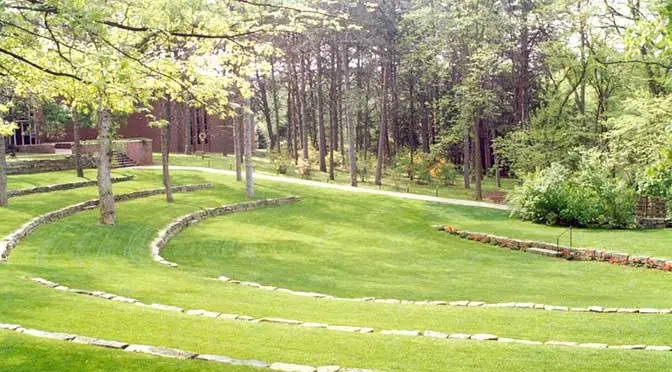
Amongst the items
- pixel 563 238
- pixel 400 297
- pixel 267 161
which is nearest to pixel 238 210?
pixel 563 238

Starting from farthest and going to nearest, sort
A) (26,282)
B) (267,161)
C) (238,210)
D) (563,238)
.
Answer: (267,161) → (238,210) → (563,238) → (26,282)

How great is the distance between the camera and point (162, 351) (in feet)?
25.0

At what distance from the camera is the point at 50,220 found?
70.6 feet

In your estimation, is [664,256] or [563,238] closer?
[664,256]

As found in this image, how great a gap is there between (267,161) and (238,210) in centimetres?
2880

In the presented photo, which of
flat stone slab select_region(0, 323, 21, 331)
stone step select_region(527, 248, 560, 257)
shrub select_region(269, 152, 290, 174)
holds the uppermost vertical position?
shrub select_region(269, 152, 290, 174)

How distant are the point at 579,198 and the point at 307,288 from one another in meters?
16.9

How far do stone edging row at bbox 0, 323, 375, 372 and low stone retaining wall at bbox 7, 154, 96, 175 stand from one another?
27.9m

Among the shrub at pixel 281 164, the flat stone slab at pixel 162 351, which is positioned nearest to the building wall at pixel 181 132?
the shrub at pixel 281 164

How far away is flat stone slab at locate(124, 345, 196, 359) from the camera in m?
7.46

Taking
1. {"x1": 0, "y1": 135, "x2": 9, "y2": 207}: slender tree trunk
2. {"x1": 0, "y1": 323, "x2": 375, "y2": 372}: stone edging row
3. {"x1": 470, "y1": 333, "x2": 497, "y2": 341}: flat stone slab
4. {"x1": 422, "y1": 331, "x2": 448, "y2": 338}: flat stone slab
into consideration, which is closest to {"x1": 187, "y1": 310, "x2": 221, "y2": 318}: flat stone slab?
{"x1": 0, "y1": 323, "x2": 375, "y2": 372}: stone edging row

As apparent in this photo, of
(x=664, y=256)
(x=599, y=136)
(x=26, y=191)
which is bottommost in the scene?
(x=664, y=256)

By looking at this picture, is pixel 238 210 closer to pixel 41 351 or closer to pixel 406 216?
pixel 406 216

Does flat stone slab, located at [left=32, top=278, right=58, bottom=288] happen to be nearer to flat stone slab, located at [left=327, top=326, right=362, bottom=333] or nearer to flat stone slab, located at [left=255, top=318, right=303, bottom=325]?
flat stone slab, located at [left=255, top=318, right=303, bottom=325]
